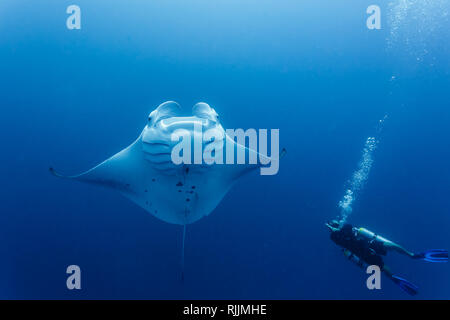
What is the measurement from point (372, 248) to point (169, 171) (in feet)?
15.9

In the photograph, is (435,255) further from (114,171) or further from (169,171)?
(114,171)

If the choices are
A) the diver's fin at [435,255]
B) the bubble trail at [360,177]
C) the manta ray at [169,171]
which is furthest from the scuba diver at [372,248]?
the bubble trail at [360,177]

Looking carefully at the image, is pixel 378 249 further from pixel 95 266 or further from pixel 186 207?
pixel 95 266

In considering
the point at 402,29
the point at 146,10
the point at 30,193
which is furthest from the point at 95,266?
the point at 402,29

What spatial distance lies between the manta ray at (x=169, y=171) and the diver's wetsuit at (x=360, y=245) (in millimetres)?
3392

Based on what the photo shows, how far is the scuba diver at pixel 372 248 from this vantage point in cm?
604

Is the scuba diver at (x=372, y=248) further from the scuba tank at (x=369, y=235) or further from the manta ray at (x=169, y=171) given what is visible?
the manta ray at (x=169, y=171)

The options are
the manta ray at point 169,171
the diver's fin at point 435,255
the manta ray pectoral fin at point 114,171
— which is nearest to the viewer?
the manta ray at point 169,171

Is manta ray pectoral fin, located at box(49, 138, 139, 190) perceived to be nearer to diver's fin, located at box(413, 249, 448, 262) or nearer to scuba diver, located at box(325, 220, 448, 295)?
scuba diver, located at box(325, 220, 448, 295)

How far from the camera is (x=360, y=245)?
6152 mm

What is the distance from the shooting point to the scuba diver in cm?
604

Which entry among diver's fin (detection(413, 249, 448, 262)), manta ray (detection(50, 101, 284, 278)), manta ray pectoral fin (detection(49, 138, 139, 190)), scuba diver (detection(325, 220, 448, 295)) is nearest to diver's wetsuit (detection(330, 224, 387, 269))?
scuba diver (detection(325, 220, 448, 295))
